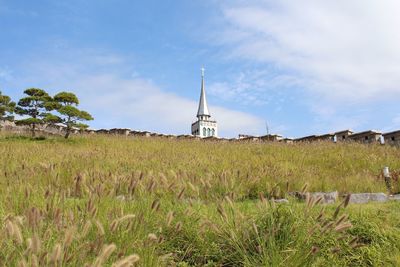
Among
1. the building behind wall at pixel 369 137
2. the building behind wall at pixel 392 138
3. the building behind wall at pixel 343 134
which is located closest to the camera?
the building behind wall at pixel 392 138

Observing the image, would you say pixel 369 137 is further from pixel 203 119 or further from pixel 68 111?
pixel 203 119

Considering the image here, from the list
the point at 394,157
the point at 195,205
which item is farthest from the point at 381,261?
the point at 394,157

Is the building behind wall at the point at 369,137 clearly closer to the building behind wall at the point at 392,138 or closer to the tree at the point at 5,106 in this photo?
the building behind wall at the point at 392,138

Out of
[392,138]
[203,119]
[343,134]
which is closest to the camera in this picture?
[392,138]

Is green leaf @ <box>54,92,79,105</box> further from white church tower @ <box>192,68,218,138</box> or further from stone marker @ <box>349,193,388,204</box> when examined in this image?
white church tower @ <box>192,68,218,138</box>

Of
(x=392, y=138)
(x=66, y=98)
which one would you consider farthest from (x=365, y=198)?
(x=66, y=98)

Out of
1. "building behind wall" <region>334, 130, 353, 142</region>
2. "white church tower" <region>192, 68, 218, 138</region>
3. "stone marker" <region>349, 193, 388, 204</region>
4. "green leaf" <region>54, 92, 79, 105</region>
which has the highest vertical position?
"white church tower" <region>192, 68, 218, 138</region>

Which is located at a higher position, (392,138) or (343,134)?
(343,134)

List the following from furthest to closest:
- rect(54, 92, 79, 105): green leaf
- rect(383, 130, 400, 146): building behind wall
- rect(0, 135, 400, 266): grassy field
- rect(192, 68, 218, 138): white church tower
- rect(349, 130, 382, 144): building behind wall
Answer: rect(192, 68, 218, 138): white church tower, rect(54, 92, 79, 105): green leaf, rect(349, 130, 382, 144): building behind wall, rect(383, 130, 400, 146): building behind wall, rect(0, 135, 400, 266): grassy field

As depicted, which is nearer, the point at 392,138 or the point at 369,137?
the point at 392,138

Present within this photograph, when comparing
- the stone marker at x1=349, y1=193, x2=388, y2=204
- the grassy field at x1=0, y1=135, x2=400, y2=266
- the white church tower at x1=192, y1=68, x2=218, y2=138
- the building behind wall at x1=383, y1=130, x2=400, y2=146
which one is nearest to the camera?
the grassy field at x1=0, y1=135, x2=400, y2=266

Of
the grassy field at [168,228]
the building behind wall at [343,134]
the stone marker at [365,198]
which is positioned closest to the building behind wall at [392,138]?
the building behind wall at [343,134]

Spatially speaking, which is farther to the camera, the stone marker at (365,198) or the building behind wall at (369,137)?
the building behind wall at (369,137)

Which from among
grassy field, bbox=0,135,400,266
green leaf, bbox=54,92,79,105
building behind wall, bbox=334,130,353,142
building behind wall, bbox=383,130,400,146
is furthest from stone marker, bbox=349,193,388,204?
green leaf, bbox=54,92,79,105
